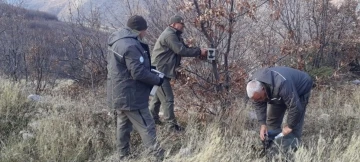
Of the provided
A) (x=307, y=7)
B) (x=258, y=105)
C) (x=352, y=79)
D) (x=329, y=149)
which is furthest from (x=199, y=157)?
(x=352, y=79)

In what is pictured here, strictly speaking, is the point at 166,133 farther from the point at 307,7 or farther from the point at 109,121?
the point at 307,7

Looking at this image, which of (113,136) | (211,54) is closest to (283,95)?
(211,54)

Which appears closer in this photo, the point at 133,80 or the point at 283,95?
the point at 283,95

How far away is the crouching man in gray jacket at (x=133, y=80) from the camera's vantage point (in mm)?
4613

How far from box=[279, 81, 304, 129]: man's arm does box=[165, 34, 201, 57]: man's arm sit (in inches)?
60.4

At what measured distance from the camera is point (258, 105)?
16.0 ft

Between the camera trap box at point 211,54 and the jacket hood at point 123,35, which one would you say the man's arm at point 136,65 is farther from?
the camera trap box at point 211,54

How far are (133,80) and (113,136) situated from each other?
107 centimetres

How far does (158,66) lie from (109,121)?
3.53 feet

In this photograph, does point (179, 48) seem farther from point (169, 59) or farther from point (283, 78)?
point (283, 78)

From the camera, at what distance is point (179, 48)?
224 inches

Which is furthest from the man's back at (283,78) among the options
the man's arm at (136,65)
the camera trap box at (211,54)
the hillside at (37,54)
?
the hillside at (37,54)

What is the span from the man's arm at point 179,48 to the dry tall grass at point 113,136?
0.98 m

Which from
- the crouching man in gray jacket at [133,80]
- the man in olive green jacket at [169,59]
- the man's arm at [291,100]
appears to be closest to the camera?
the man's arm at [291,100]
